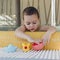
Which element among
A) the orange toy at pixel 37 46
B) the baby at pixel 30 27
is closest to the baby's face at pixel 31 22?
the baby at pixel 30 27

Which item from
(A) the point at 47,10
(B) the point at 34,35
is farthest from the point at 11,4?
(B) the point at 34,35

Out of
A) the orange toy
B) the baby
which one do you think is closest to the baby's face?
the baby

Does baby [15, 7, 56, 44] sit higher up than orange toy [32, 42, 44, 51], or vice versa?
baby [15, 7, 56, 44]

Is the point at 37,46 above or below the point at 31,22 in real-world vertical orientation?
below

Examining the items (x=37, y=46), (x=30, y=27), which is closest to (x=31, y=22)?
(x=30, y=27)

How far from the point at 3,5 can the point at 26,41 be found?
1.80 m

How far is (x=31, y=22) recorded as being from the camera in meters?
1.09

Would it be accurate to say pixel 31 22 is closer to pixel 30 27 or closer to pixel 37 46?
pixel 30 27

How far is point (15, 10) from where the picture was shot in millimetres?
2660

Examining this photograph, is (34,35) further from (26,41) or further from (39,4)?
(39,4)

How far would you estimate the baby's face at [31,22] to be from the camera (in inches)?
42.9

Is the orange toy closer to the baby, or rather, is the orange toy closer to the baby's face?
A: the baby

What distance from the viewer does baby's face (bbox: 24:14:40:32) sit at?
109 cm

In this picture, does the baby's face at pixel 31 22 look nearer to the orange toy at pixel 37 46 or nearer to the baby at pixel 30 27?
the baby at pixel 30 27
